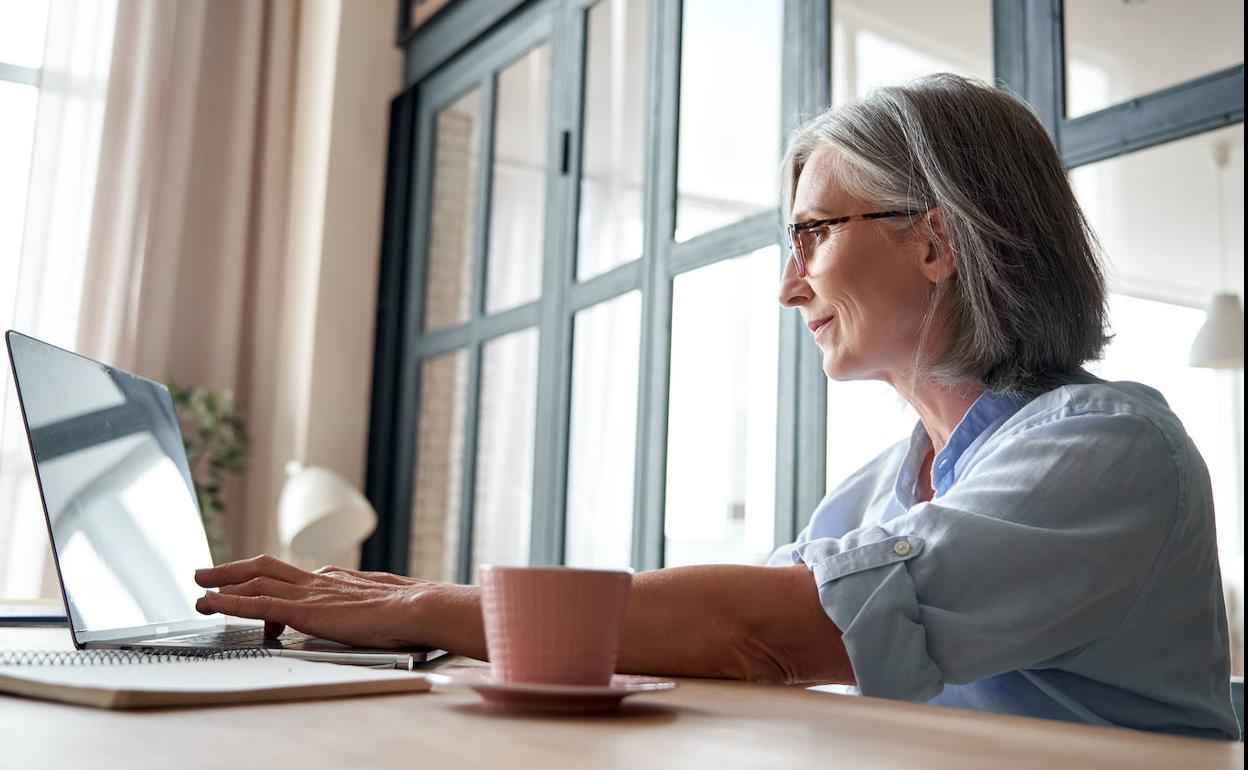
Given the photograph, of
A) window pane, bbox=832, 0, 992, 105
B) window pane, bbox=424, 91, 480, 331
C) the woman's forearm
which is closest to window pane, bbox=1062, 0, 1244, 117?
window pane, bbox=832, 0, 992, 105

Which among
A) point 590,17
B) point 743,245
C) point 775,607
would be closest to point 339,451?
point 590,17

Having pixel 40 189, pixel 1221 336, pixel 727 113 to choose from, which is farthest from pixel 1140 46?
pixel 40 189

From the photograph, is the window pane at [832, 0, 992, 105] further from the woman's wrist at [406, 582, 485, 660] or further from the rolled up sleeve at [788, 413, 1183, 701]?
the woman's wrist at [406, 582, 485, 660]

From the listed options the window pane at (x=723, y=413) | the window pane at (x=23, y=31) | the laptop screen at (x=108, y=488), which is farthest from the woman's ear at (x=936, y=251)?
the window pane at (x=23, y=31)

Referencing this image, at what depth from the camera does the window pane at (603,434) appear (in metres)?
2.78

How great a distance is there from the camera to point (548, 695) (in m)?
0.59

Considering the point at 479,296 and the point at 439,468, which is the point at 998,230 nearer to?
the point at 479,296

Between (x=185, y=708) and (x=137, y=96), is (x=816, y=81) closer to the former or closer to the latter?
(x=185, y=708)

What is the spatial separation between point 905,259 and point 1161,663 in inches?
19.0

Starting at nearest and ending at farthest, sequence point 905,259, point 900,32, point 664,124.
A: point 905,259
point 900,32
point 664,124

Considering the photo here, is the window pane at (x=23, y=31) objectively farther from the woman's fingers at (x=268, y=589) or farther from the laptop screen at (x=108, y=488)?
the woman's fingers at (x=268, y=589)

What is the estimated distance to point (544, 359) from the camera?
3.12 m

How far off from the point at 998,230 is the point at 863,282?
166 mm

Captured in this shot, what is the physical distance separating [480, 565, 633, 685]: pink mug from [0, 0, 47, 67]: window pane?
407 cm
